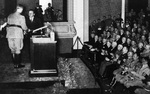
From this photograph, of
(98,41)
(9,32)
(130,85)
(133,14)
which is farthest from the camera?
(133,14)

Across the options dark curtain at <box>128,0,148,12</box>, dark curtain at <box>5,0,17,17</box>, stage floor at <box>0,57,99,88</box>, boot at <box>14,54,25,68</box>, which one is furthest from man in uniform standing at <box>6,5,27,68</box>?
dark curtain at <box>128,0,148,12</box>

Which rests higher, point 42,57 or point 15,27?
point 15,27

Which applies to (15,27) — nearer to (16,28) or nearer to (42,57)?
(16,28)

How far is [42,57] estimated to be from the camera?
799 centimetres

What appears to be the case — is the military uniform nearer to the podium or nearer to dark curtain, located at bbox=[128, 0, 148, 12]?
the podium

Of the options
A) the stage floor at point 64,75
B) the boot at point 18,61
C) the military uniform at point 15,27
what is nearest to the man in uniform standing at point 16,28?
the military uniform at point 15,27

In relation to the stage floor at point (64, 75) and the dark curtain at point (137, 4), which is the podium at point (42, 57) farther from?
the dark curtain at point (137, 4)

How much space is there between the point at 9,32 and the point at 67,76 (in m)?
1.97

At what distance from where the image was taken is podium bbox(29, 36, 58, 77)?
7.96m

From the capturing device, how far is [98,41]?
10031 mm

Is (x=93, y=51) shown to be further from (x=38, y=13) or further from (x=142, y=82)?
(x=38, y=13)

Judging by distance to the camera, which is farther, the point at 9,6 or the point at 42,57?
the point at 9,6

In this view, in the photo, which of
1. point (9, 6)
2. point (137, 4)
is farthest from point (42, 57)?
point (137, 4)

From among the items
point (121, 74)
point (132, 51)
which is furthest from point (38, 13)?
point (121, 74)
